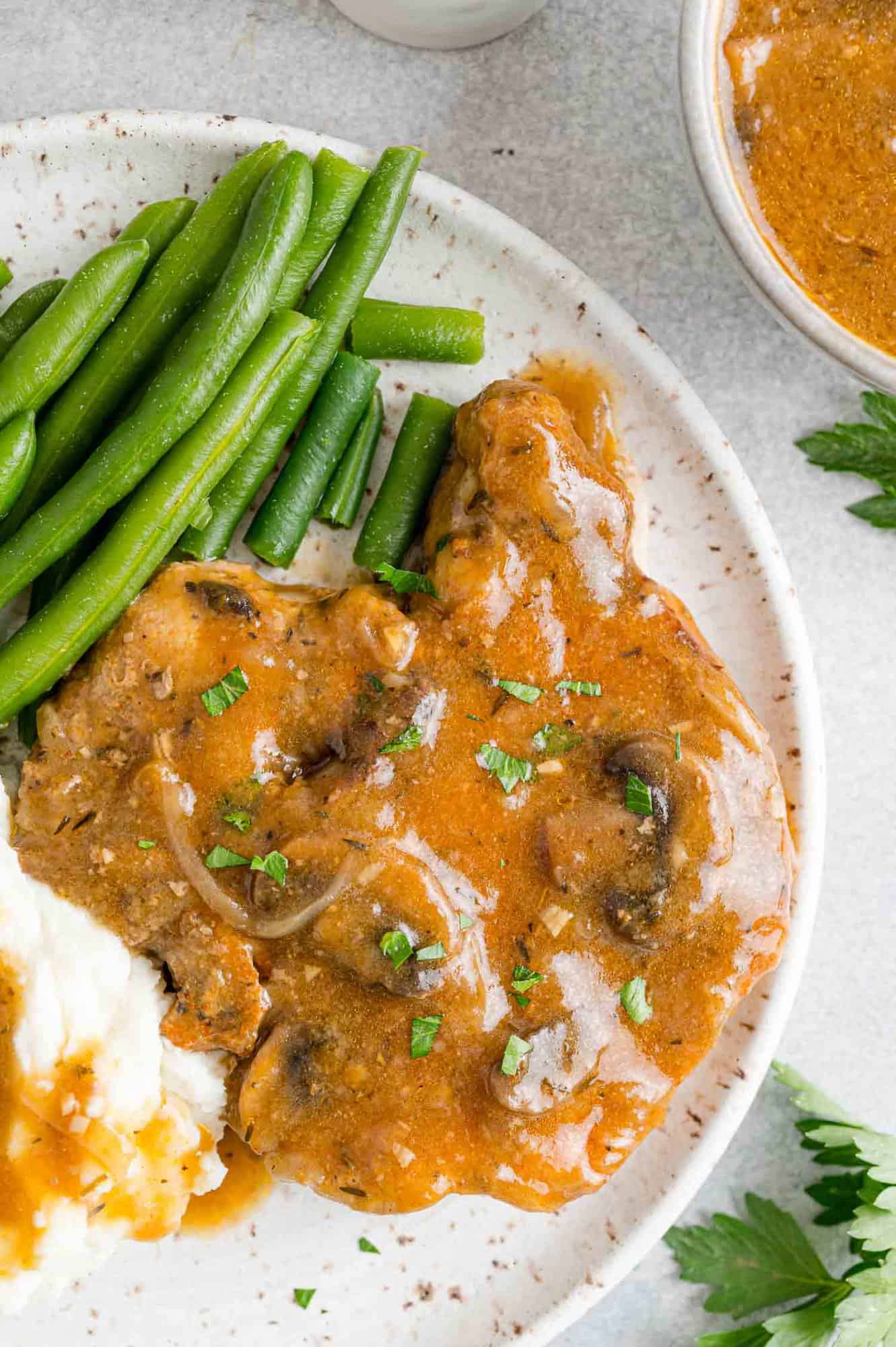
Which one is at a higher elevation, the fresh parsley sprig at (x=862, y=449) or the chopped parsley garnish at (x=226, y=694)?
the fresh parsley sprig at (x=862, y=449)

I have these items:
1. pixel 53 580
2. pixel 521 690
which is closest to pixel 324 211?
pixel 53 580

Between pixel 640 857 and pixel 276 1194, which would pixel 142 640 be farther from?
pixel 276 1194

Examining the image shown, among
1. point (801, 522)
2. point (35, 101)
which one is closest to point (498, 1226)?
point (801, 522)

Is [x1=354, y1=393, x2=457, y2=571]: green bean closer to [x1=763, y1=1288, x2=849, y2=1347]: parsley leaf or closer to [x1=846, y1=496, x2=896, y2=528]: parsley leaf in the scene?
[x1=846, y1=496, x2=896, y2=528]: parsley leaf

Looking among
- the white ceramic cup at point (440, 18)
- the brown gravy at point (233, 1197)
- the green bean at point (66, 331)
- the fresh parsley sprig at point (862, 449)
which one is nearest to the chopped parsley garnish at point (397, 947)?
the brown gravy at point (233, 1197)

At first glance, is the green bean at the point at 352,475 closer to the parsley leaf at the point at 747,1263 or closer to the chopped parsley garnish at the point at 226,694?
the chopped parsley garnish at the point at 226,694

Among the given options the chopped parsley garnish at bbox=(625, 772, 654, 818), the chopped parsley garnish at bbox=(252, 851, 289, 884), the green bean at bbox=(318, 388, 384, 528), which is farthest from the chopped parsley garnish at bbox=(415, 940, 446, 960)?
the green bean at bbox=(318, 388, 384, 528)

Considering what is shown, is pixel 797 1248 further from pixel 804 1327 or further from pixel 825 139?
pixel 825 139
